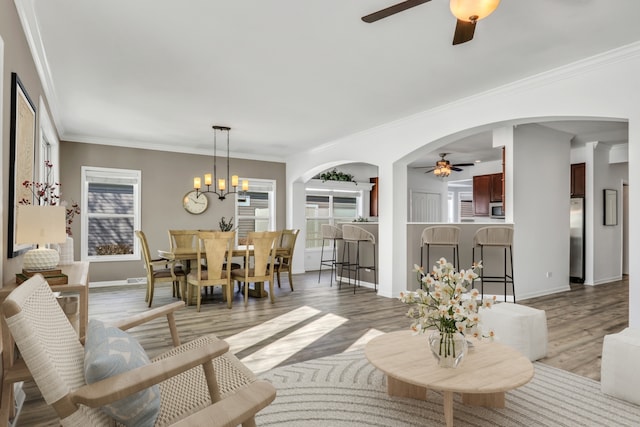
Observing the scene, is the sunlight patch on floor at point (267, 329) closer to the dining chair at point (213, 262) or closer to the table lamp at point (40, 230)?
the dining chair at point (213, 262)

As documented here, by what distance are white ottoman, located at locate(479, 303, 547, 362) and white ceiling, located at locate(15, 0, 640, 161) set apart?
2195 millimetres

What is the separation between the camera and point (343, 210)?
9.34 meters

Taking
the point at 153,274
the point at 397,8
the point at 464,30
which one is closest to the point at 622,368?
the point at 464,30

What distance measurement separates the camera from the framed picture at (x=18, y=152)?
237 cm

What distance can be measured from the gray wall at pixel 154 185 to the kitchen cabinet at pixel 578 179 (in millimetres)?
6204

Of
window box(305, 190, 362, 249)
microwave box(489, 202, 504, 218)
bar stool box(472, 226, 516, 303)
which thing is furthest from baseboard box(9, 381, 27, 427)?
microwave box(489, 202, 504, 218)

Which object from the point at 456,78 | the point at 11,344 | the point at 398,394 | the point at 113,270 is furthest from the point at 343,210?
the point at 11,344

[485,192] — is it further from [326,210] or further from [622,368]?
[622,368]

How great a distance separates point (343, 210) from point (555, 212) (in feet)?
15.3

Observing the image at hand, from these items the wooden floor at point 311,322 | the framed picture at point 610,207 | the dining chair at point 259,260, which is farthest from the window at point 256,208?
the framed picture at point 610,207

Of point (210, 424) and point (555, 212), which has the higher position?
point (555, 212)

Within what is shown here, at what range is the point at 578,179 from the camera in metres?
6.82

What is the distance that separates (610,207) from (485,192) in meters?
2.17

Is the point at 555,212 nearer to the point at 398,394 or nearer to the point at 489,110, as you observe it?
the point at 489,110
